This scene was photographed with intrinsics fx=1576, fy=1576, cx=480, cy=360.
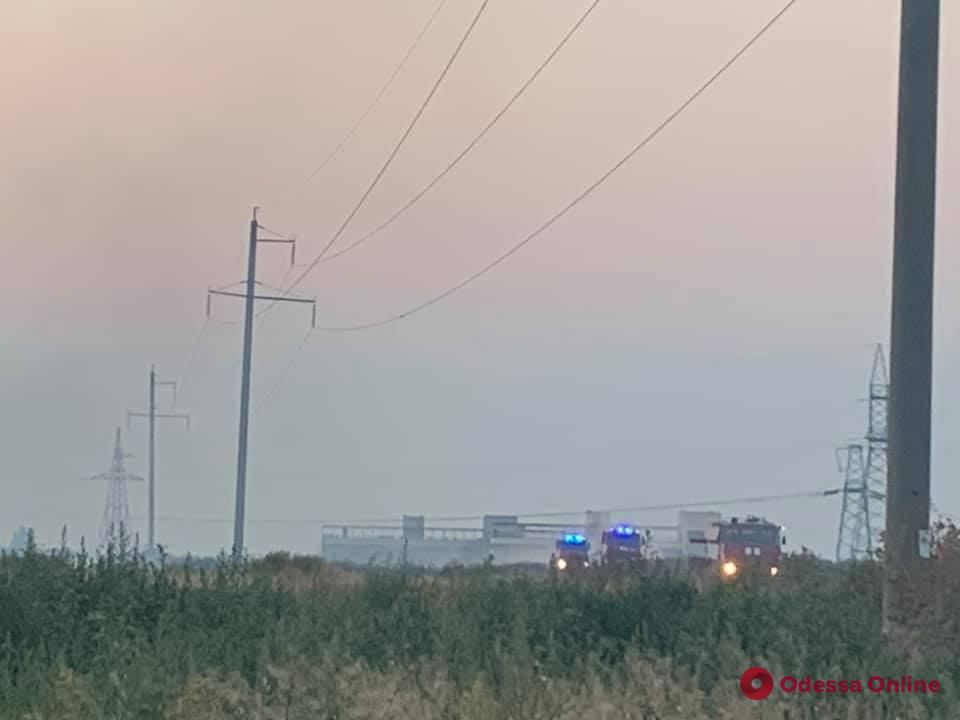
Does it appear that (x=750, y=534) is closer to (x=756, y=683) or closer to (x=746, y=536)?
(x=746, y=536)

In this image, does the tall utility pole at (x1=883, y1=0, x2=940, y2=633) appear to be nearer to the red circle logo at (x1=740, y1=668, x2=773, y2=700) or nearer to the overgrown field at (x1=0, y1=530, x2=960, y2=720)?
the overgrown field at (x1=0, y1=530, x2=960, y2=720)

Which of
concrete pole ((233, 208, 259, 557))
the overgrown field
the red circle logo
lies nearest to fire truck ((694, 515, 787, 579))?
concrete pole ((233, 208, 259, 557))

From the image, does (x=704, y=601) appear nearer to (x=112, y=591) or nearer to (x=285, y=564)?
(x=112, y=591)

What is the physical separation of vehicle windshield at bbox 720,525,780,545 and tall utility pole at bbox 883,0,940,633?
42.9 m

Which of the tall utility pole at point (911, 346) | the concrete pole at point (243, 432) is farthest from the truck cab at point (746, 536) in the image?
the tall utility pole at point (911, 346)

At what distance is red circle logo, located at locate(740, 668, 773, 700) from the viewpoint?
9.85m

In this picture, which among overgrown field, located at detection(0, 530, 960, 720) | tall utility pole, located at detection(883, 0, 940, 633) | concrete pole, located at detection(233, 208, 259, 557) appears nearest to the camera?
overgrown field, located at detection(0, 530, 960, 720)

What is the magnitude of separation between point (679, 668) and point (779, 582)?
32.4 ft

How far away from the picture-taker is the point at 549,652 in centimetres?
1282

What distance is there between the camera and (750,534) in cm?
5878

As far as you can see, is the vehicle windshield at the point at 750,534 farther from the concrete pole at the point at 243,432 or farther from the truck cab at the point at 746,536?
the concrete pole at the point at 243,432

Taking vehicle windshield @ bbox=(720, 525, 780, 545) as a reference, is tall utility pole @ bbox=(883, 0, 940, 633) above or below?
above

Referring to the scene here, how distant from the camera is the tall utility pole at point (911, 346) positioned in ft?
48.6

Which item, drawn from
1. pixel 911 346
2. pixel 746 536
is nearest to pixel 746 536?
pixel 746 536
